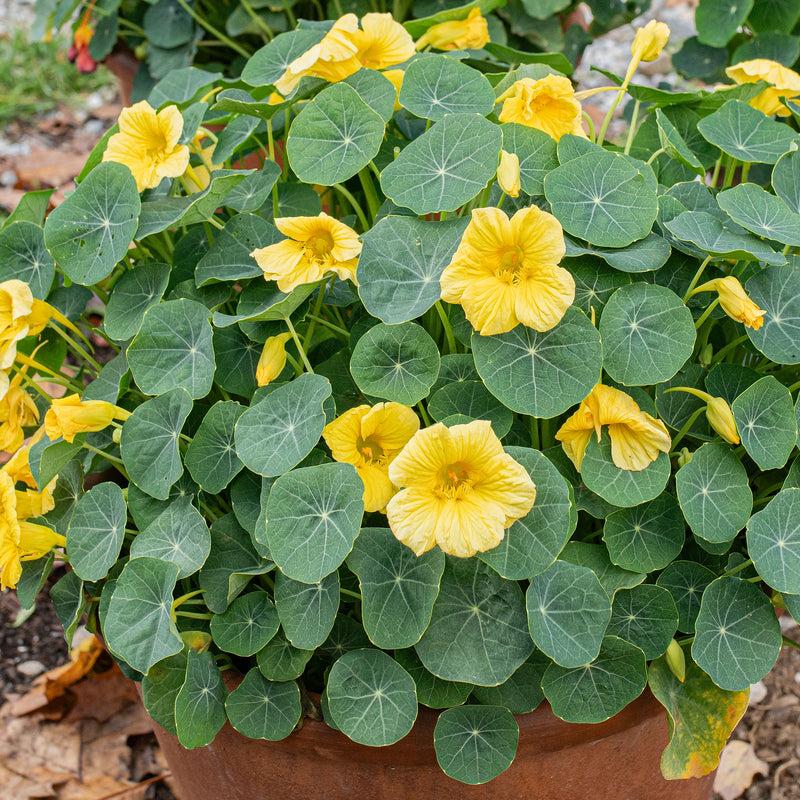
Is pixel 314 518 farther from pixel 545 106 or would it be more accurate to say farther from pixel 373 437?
pixel 545 106

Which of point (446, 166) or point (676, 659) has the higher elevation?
point (446, 166)

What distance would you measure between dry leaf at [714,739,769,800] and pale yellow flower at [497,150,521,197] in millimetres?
1019

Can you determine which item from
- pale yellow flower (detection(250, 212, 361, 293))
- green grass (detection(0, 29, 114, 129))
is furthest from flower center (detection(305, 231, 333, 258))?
green grass (detection(0, 29, 114, 129))

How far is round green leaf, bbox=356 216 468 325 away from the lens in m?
0.89

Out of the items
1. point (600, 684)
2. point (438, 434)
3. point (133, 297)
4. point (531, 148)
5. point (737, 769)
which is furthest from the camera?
point (737, 769)

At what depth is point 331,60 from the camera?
1011mm

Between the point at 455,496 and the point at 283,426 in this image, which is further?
the point at 283,426

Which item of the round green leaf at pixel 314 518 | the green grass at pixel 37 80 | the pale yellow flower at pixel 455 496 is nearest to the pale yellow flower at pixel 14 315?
the round green leaf at pixel 314 518

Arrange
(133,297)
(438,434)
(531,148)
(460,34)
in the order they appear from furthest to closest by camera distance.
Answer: (460,34) → (133,297) → (531,148) → (438,434)

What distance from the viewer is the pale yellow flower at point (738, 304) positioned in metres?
0.85

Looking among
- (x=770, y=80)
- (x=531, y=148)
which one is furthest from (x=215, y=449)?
(x=770, y=80)

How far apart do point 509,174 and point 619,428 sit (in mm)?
282

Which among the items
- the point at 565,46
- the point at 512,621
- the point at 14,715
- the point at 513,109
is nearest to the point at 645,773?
the point at 512,621

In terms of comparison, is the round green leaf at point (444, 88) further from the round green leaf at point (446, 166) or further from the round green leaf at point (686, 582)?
the round green leaf at point (686, 582)
